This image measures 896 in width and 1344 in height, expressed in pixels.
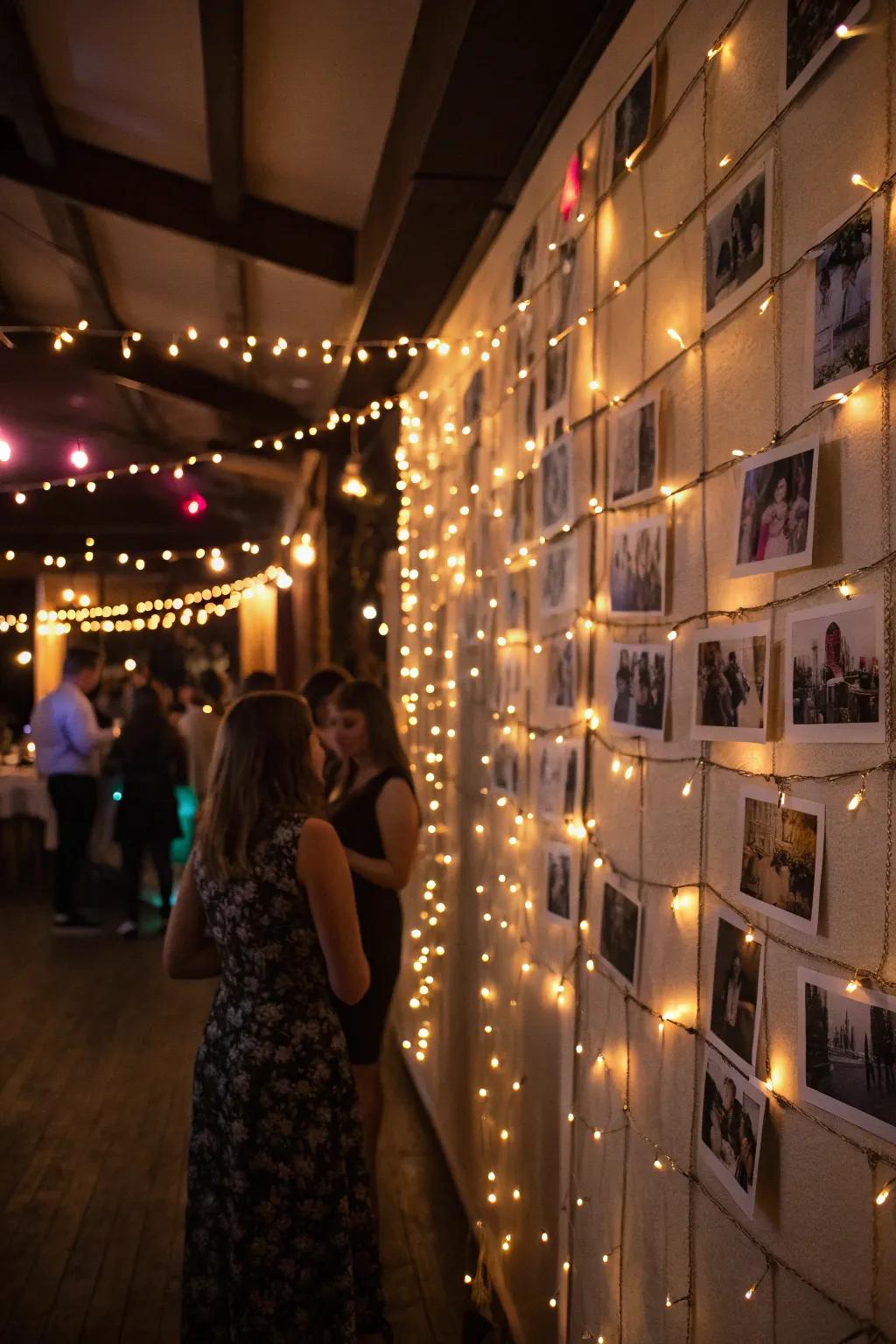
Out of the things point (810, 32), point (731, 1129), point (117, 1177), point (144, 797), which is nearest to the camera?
point (810, 32)

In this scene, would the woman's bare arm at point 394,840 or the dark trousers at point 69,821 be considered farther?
the dark trousers at point 69,821

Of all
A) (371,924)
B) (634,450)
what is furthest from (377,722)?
(634,450)

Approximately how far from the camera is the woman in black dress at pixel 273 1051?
92.4 inches

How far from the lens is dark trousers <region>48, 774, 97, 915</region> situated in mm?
7426

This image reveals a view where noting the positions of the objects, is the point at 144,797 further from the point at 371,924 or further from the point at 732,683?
the point at 732,683

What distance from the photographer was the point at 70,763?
7.43 metres

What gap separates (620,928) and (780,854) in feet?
2.30

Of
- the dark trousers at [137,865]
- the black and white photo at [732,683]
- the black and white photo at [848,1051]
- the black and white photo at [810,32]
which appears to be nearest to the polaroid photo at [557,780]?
the black and white photo at [732,683]

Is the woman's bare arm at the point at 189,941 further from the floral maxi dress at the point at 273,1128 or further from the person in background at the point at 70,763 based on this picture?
the person in background at the point at 70,763

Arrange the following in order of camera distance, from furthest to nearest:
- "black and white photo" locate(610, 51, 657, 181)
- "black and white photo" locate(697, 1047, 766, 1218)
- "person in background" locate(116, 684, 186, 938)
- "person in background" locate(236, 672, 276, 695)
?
1. "person in background" locate(116, 684, 186, 938)
2. "person in background" locate(236, 672, 276, 695)
3. "black and white photo" locate(610, 51, 657, 181)
4. "black and white photo" locate(697, 1047, 766, 1218)

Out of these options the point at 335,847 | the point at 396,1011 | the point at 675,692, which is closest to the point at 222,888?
the point at 335,847

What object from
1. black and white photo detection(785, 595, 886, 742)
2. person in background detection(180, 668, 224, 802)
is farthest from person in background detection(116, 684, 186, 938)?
black and white photo detection(785, 595, 886, 742)

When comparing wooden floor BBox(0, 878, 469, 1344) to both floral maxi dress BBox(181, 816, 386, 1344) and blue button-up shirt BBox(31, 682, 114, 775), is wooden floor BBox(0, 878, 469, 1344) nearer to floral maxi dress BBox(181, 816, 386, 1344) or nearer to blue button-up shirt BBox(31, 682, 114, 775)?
floral maxi dress BBox(181, 816, 386, 1344)

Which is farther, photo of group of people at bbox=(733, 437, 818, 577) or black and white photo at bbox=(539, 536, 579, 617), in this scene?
black and white photo at bbox=(539, 536, 579, 617)
